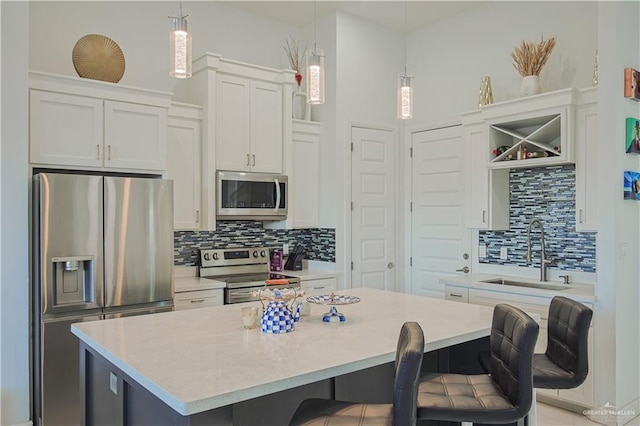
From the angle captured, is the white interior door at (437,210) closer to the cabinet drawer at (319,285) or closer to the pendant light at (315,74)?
the cabinet drawer at (319,285)

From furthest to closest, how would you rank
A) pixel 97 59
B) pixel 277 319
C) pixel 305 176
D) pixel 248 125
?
pixel 305 176 < pixel 248 125 < pixel 97 59 < pixel 277 319

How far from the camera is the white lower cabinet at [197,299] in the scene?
12.4ft

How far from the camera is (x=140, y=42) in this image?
13.8 ft

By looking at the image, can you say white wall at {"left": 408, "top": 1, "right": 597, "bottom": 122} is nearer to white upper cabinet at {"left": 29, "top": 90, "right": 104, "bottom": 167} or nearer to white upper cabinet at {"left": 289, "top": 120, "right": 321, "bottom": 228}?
white upper cabinet at {"left": 289, "top": 120, "right": 321, "bottom": 228}

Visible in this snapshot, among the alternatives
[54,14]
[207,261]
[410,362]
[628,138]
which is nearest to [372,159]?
[207,261]

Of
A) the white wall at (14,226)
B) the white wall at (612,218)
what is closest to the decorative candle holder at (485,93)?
the white wall at (612,218)

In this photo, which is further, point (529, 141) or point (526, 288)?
point (529, 141)

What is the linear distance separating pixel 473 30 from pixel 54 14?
3.63 meters

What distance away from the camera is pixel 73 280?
3.13 m

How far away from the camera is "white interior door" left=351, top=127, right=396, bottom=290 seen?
15.9ft

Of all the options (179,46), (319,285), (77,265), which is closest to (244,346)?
(179,46)

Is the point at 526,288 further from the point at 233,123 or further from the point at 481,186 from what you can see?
the point at 233,123

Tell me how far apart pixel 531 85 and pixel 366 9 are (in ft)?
5.73

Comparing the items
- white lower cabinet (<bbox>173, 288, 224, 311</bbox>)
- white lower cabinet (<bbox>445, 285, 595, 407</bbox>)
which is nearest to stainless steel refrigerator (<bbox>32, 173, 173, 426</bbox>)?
white lower cabinet (<bbox>173, 288, 224, 311</bbox>)
